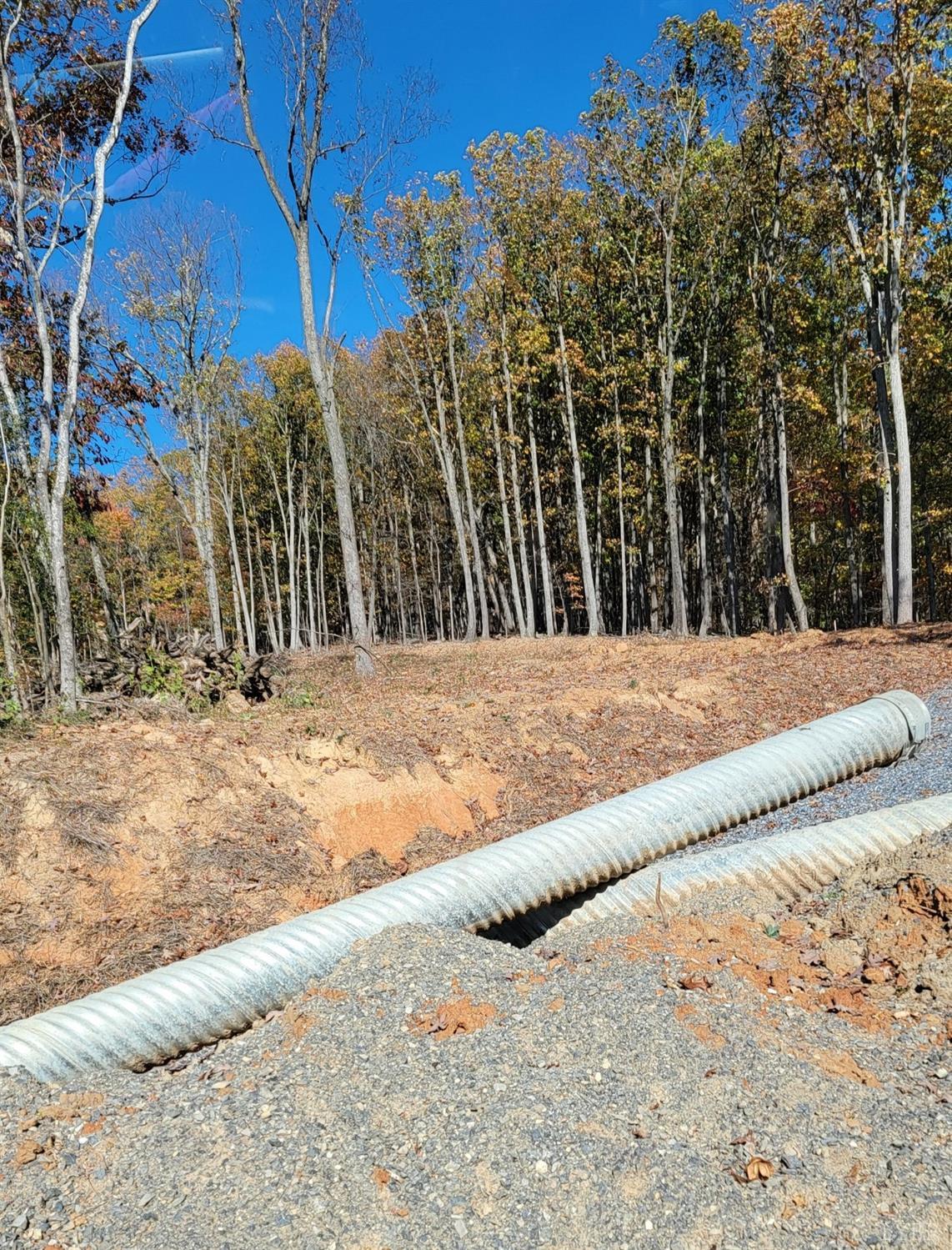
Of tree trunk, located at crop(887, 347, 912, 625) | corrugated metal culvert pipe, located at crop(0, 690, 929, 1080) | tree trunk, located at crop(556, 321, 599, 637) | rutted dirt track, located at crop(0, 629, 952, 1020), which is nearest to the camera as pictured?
corrugated metal culvert pipe, located at crop(0, 690, 929, 1080)

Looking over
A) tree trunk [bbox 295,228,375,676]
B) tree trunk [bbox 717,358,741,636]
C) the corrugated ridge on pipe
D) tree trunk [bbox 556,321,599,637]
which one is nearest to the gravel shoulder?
the corrugated ridge on pipe

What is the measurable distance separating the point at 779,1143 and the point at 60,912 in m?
5.43

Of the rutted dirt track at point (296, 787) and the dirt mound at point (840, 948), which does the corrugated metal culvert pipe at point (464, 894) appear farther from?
the rutted dirt track at point (296, 787)

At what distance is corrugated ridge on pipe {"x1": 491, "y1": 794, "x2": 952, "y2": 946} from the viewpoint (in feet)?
17.4

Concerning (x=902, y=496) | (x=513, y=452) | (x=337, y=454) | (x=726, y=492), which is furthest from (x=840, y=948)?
(x=513, y=452)

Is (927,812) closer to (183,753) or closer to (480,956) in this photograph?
(480,956)

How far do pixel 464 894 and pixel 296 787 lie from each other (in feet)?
9.73

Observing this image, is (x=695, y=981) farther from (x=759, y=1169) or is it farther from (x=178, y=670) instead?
(x=178, y=670)

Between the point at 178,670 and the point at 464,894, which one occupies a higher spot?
the point at 178,670

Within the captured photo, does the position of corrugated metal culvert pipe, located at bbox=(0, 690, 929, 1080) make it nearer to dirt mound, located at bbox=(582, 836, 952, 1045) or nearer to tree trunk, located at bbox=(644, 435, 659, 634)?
dirt mound, located at bbox=(582, 836, 952, 1045)

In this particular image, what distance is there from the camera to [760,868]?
17.6ft

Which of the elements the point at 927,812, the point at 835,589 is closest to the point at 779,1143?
the point at 927,812

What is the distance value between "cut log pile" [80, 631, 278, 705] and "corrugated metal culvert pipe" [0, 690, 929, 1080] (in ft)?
18.3

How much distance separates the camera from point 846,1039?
11.1 feet
